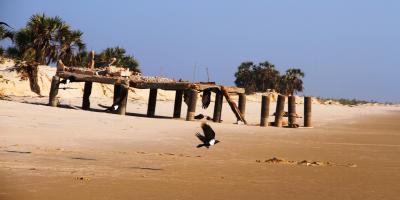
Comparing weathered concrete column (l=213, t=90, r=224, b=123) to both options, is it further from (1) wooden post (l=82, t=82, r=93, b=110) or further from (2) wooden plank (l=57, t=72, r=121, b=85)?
(1) wooden post (l=82, t=82, r=93, b=110)

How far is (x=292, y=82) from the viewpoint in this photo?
84500 mm

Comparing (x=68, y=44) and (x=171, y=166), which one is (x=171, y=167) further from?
(x=68, y=44)

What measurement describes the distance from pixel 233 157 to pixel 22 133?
178 inches

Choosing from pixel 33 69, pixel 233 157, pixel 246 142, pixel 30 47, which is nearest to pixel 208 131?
pixel 233 157

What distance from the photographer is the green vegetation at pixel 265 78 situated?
81.0 metres

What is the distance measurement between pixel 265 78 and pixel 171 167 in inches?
2904

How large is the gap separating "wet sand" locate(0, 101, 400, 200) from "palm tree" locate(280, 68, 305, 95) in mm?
69711

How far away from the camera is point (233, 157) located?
10055 mm

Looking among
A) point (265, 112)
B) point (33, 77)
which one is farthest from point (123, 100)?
point (33, 77)

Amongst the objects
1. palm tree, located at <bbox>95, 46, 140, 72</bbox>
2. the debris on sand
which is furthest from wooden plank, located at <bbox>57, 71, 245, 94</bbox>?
palm tree, located at <bbox>95, 46, 140, 72</bbox>

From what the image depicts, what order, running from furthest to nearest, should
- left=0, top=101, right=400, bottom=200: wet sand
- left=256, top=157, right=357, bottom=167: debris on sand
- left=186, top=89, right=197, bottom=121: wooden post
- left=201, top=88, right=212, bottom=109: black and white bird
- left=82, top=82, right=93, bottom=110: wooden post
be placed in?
1. left=82, top=82, right=93, bottom=110: wooden post
2. left=201, top=88, right=212, bottom=109: black and white bird
3. left=186, top=89, right=197, bottom=121: wooden post
4. left=256, top=157, right=357, bottom=167: debris on sand
5. left=0, top=101, right=400, bottom=200: wet sand

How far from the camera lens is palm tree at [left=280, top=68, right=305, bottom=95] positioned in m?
Answer: 83.2

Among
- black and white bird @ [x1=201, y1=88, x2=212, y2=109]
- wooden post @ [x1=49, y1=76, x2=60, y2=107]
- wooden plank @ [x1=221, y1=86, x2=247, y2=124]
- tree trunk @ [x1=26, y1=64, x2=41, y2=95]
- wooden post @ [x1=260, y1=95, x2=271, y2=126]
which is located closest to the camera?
wooden post @ [x1=260, y1=95, x2=271, y2=126]

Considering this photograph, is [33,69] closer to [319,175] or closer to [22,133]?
[22,133]
